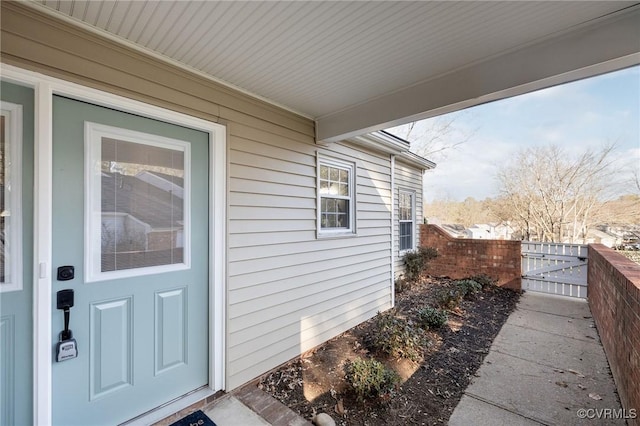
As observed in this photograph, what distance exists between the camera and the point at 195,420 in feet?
6.69

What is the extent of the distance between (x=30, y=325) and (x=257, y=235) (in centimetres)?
162

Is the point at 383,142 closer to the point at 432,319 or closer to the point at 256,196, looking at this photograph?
the point at 256,196

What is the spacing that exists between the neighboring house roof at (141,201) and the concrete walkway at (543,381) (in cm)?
282

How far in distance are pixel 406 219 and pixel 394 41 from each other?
5435mm

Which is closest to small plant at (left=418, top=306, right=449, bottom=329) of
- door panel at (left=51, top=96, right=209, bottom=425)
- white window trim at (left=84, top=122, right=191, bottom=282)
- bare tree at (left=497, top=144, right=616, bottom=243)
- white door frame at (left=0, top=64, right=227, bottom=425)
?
door panel at (left=51, top=96, right=209, bottom=425)

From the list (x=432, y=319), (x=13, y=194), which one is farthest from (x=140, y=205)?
(x=432, y=319)

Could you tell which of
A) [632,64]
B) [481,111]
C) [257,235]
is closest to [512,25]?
[632,64]

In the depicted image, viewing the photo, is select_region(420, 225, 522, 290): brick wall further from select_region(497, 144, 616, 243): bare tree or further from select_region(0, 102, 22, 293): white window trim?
select_region(0, 102, 22, 293): white window trim

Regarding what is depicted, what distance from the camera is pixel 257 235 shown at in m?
2.70

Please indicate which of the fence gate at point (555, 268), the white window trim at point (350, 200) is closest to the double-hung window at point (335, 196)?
the white window trim at point (350, 200)

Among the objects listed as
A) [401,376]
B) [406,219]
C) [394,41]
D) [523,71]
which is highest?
[394,41]

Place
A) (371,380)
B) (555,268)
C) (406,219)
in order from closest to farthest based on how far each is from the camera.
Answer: (371,380)
(555,268)
(406,219)

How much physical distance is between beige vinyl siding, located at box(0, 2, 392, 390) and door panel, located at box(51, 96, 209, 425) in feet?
0.75

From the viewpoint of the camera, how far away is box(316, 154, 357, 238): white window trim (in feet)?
11.3
